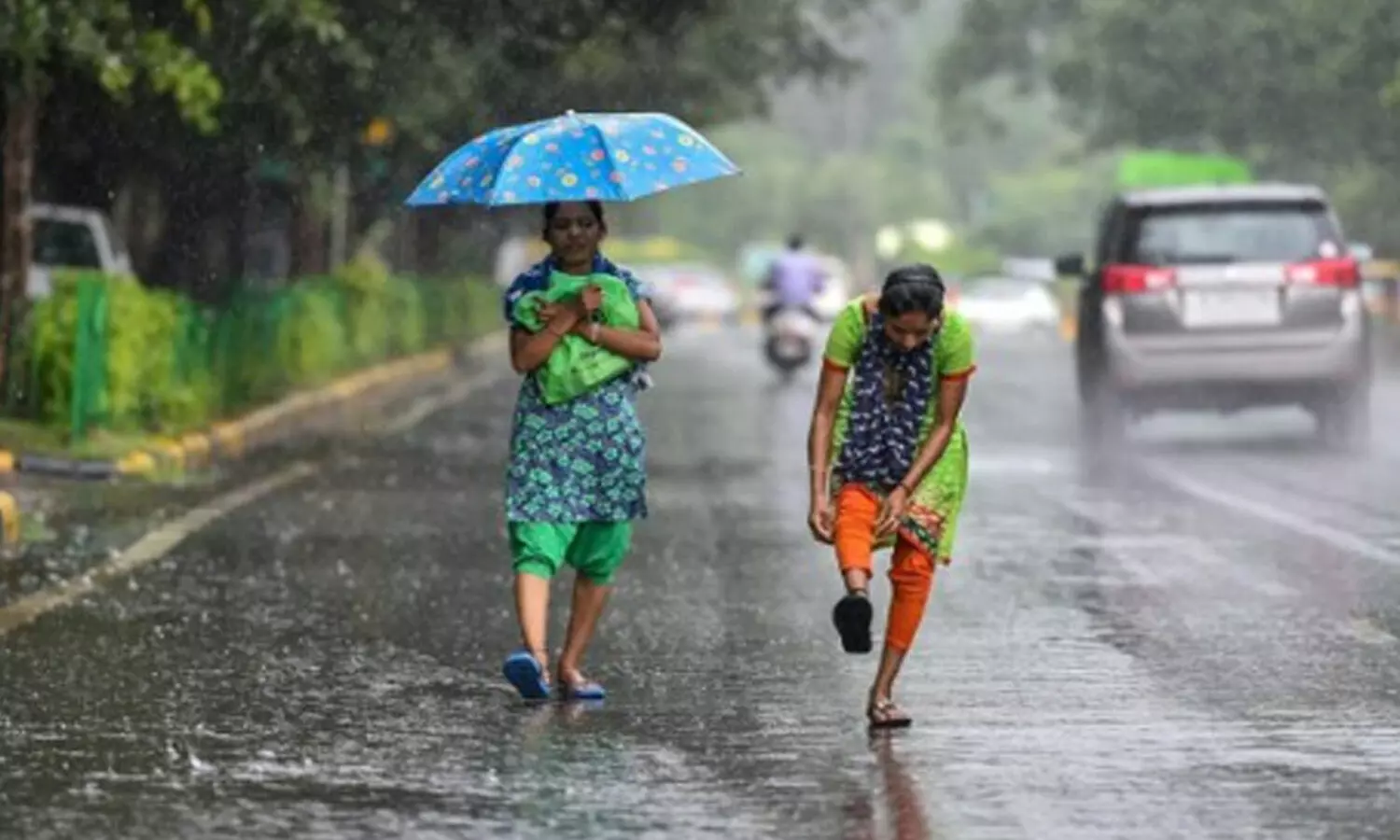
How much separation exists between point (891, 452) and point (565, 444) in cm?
114

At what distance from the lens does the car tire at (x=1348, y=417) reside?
2455 cm

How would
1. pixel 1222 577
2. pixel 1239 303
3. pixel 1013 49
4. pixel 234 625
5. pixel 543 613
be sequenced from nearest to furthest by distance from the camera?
pixel 543 613 < pixel 234 625 < pixel 1222 577 < pixel 1239 303 < pixel 1013 49

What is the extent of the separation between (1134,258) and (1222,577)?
9.91 m

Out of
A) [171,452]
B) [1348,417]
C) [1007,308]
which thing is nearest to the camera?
[171,452]

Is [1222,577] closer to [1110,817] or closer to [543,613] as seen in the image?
[543,613]

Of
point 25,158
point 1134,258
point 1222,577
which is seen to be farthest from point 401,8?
point 1222,577

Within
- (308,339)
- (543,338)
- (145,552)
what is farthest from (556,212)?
(308,339)

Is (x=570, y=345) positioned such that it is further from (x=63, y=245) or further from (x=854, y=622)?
(x=63, y=245)

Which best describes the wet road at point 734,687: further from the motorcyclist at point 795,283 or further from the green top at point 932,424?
the motorcyclist at point 795,283

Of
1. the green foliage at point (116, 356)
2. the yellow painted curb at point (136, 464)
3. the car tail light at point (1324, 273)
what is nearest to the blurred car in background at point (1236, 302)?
the car tail light at point (1324, 273)

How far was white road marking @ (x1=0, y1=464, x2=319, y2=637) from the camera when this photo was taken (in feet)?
43.8

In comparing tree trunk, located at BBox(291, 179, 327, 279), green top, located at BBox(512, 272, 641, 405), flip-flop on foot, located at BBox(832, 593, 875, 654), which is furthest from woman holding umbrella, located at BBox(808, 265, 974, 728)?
tree trunk, located at BBox(291, 179, 327, 279)

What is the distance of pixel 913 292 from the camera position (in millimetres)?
9734

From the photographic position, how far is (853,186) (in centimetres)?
11906
